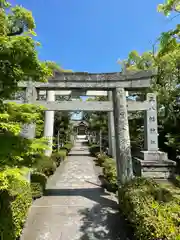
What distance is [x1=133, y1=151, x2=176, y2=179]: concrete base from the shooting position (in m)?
7.83

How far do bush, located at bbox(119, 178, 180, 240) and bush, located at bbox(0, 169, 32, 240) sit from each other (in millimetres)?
2253

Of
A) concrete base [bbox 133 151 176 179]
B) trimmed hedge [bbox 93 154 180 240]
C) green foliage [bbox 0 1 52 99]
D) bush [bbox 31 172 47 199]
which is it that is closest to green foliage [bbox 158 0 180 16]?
green foliage [bbox 0 1 52 99]

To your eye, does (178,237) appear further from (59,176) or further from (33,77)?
(59,176)

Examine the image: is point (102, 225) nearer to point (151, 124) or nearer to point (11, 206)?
point (11, 206)

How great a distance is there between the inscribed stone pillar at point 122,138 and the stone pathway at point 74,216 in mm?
1181

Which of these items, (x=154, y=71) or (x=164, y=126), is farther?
(x=164, y=126)

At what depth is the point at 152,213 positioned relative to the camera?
3578 millimetres

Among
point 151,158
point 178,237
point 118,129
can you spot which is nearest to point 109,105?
point 118,129

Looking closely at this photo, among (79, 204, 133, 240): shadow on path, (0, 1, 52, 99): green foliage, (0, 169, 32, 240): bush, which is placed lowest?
(79, 204, 133, 240): shadow on path

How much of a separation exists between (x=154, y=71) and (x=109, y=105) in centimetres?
218

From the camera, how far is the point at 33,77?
3465mm

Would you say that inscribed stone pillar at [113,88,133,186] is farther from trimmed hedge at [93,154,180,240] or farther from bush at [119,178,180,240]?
bush at [119,178,180,240]

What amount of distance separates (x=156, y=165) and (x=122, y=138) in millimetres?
2350

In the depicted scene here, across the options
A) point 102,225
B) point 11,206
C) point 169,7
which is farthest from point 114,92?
point 11,206
